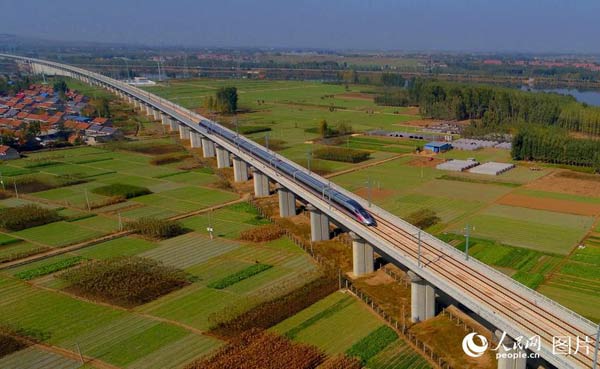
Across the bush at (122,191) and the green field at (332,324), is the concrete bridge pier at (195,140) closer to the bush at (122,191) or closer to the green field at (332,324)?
the bush at (122,191)

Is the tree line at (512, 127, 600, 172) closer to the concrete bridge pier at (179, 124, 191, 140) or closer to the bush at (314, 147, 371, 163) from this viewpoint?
the bush at (314, 147, 371, 163)

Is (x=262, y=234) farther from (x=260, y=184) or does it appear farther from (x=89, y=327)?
(x=89, y=327)

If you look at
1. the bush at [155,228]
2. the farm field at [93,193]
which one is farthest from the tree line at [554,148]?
the bush at [155,228]

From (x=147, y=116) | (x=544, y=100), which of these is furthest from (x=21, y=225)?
(x=544, y=100)

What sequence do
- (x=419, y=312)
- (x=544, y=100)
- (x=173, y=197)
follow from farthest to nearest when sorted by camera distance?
(x=544, y=100), (x=173, y=197), (x=419, y=312)

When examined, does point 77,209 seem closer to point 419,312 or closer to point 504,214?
point 419,312

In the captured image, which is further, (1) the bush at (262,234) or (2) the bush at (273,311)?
(1) the bush at (262,234)
